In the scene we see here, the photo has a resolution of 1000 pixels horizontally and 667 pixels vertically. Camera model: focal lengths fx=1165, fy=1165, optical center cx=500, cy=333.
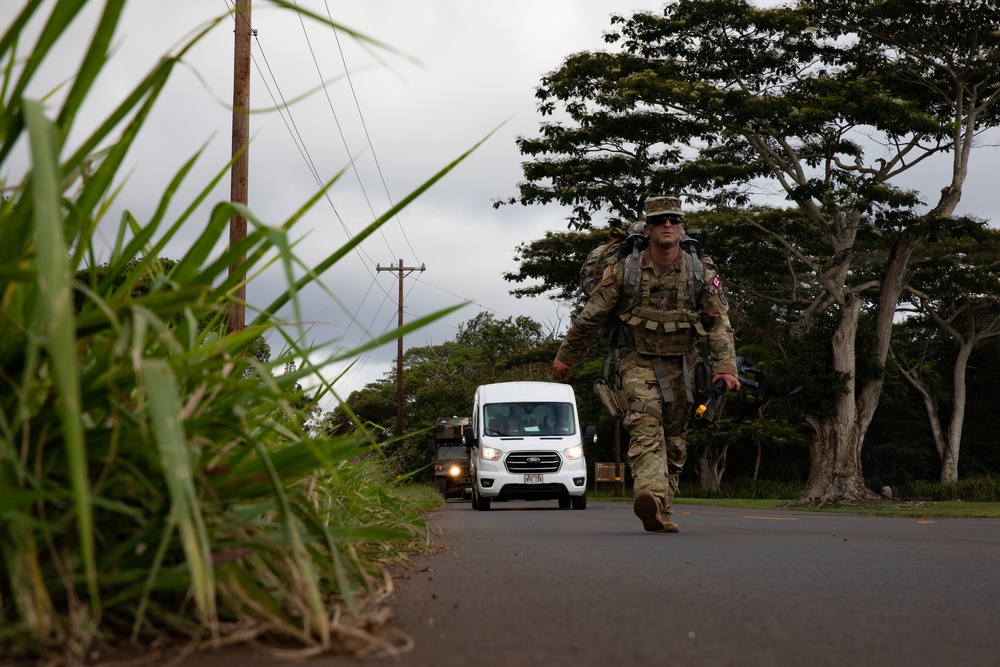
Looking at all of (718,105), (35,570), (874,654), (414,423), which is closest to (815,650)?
(874,654)

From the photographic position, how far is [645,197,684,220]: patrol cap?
284 inches

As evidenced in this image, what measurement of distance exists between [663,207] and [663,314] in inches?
26.3

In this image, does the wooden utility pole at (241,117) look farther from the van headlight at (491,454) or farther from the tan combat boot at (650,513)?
the tan combat boot at (650,513)

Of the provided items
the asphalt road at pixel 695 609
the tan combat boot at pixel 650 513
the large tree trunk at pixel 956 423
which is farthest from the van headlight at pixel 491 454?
the large tree trunk at pixel 956 423

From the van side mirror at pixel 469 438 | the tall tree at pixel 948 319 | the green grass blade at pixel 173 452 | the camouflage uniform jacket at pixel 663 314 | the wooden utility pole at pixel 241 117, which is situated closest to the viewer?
the green grass blade at pixel 173 452

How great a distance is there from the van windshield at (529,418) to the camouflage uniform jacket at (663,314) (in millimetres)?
11993

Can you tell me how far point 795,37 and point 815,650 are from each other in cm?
2140

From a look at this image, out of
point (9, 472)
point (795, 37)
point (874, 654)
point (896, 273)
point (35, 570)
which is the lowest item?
point (874, 654)

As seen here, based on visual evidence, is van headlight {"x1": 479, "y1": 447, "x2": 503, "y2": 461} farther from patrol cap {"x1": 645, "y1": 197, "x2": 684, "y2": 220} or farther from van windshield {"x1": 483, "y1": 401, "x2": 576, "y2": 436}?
patrol cap {"x1": 645, "y1": 197, "x2": 684, "y2": 220}

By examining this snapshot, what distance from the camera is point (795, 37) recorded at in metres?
22.2

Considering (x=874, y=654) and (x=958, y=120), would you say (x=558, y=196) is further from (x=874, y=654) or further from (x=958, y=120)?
(x=874, y=654)

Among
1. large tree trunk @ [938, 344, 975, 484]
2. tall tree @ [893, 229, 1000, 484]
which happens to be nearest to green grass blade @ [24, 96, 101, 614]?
tall tree @ [893, 229, 1000, 484]

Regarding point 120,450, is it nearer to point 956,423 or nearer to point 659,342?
point 659,342

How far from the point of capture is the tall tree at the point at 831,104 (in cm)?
2119
